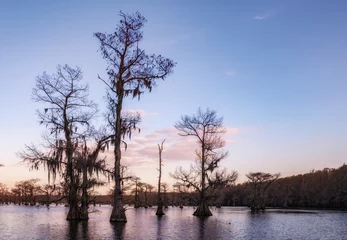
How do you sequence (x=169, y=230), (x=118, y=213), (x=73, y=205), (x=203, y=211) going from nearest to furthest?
(x=169, y=230), (x=118, y=213), (x=73, y=205), (x=203, y=211)

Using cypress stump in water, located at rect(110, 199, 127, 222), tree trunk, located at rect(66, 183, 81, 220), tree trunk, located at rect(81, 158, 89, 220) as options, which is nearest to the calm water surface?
cypress stump in water, located at rect(110, 199, 127, 222)

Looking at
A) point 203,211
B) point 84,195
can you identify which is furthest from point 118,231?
point 203,211

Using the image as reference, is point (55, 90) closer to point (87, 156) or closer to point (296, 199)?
point (87, 156)

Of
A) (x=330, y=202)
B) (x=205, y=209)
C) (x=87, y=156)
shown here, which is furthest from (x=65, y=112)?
(x=330, y=202)

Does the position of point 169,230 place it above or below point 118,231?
below

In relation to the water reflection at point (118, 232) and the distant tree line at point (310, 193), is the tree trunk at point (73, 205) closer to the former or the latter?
the water reflection at point (118, 232)

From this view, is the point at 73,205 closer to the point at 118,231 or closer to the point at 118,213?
the point at 118,213

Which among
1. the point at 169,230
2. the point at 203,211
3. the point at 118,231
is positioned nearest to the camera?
the point at 118,231

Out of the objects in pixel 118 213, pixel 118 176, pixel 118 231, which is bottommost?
pixel 118 231

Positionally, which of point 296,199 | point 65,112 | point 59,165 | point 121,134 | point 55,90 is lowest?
point 296,199

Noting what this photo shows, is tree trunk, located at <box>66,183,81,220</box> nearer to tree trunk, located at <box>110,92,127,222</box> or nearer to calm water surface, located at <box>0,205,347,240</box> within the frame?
calm water surface, located at <box>0,205,347,240</box>

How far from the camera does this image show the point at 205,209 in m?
41.8

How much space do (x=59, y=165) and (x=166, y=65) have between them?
38.4ft

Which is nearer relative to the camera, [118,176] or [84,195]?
[118,176]
